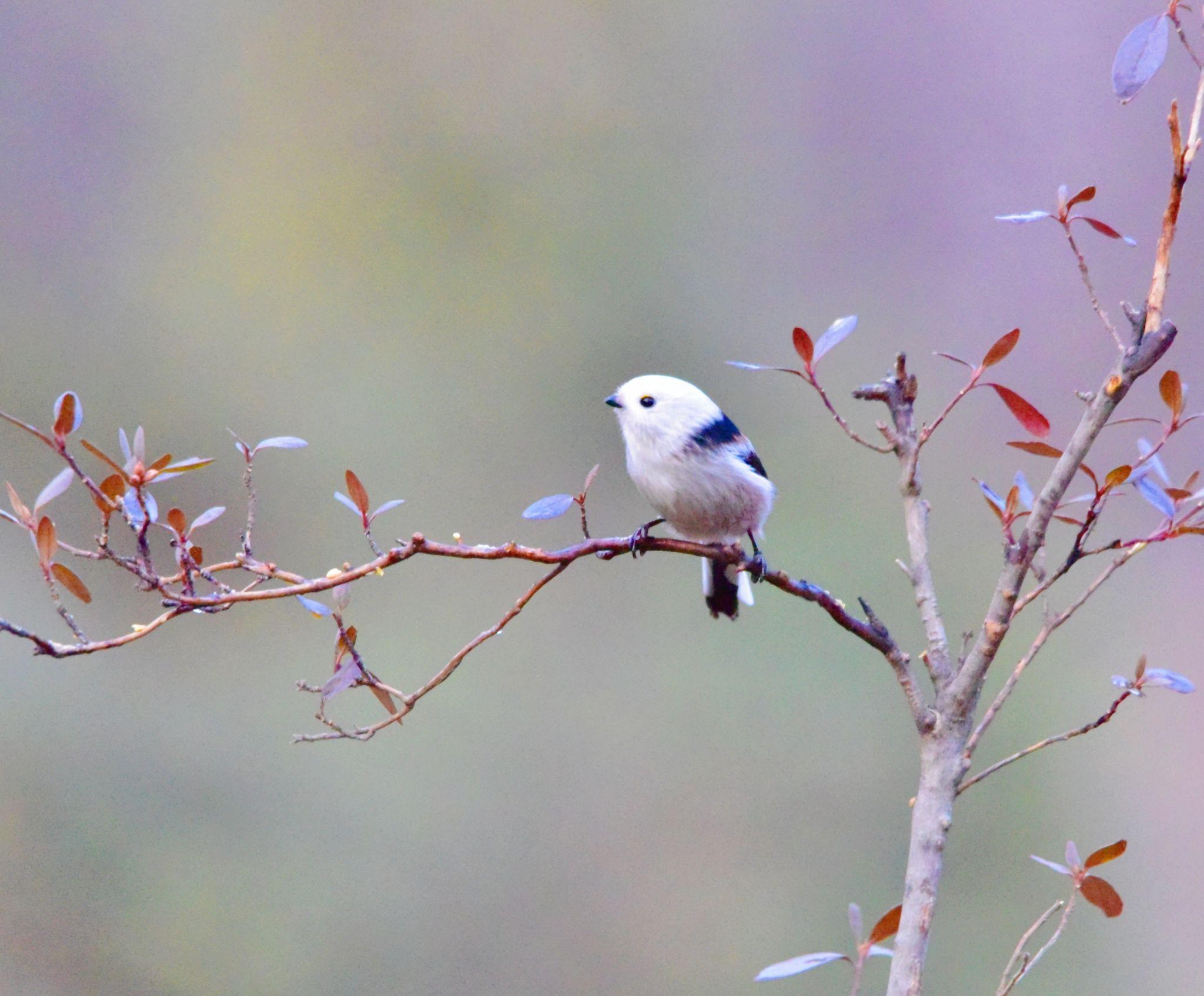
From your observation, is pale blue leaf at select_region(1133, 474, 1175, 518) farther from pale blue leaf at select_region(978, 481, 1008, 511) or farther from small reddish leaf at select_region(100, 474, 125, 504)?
small reddish leaf at select_region(100, 474, 125, 504)

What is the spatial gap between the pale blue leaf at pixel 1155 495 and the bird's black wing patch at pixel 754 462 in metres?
0.71

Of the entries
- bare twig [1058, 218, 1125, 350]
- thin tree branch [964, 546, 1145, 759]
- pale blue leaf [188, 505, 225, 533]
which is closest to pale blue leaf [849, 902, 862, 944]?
thin tree branch [964, 546, 1145, 759]

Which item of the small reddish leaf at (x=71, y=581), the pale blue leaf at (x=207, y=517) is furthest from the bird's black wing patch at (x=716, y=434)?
the small reddish leaf at (x=71, y=581)

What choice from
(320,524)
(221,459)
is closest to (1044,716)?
(320,524)

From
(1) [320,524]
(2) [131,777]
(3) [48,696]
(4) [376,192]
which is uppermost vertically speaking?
(4) [376,192]

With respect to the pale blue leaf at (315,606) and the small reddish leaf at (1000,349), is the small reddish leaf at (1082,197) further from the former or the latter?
the pale blue leaf at (315,606)

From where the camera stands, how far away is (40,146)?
2814mm

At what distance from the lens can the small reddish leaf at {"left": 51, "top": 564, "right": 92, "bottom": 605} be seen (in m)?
0.85

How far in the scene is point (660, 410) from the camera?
5.10 feet

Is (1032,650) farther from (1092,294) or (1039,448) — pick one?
(1092,294)

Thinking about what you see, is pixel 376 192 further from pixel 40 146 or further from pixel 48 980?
pixel 48 980

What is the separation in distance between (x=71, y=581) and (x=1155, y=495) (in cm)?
89

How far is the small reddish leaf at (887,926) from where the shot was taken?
94cm

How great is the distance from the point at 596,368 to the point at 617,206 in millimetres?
467
